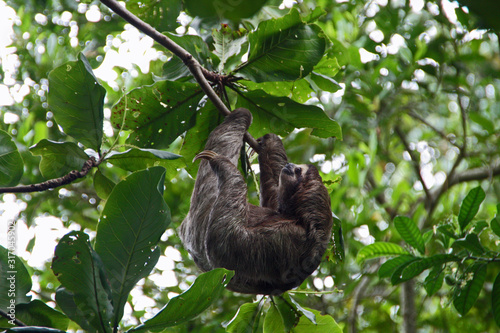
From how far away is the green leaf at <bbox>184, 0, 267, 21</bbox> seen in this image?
0.56m

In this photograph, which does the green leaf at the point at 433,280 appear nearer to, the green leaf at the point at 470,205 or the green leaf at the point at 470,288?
the green leaf at the point at 470,288

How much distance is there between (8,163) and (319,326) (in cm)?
248

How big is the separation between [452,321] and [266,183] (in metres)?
4.38

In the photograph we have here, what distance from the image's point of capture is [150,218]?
217cm

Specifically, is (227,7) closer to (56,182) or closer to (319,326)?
(56,182)

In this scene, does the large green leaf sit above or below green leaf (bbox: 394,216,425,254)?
above

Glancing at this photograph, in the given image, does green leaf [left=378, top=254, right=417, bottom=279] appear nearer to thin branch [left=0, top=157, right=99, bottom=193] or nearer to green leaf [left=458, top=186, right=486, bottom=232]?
green leaf [left=458, top=186, right=486, bottom=232]

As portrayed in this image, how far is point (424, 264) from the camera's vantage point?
3.55m

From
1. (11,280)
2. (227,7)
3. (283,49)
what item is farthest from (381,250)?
(227,7)

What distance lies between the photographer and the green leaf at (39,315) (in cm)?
234

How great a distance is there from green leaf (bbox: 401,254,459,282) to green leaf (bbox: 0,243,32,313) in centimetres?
284

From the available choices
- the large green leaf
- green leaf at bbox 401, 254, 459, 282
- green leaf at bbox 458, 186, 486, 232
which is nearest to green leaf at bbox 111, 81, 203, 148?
the large green leaf

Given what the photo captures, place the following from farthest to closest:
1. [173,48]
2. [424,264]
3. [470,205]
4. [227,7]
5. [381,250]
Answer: [381,250] → [424,264] → [470,205] → [173,48] → [227,7]

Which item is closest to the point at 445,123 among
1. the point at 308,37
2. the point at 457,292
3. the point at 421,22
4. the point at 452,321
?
the point at 421,22
